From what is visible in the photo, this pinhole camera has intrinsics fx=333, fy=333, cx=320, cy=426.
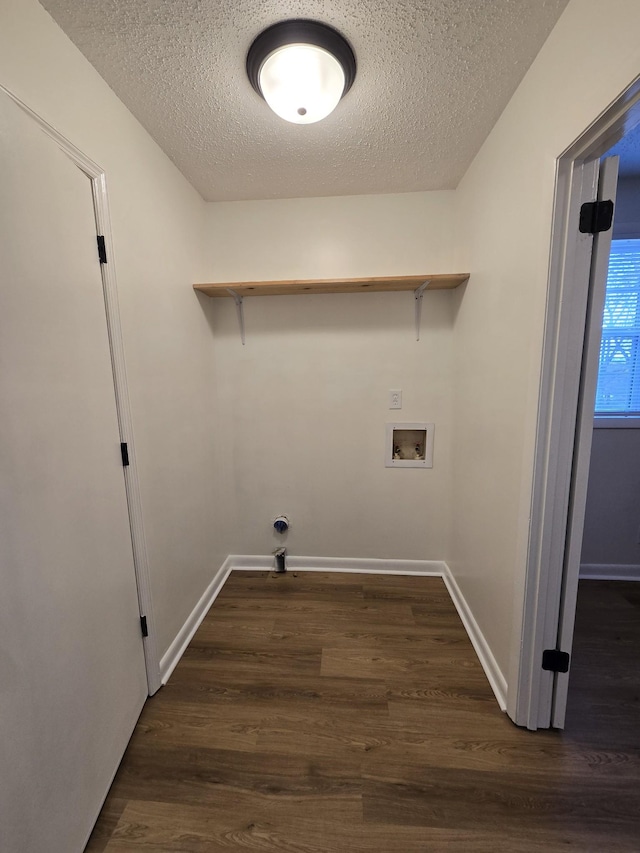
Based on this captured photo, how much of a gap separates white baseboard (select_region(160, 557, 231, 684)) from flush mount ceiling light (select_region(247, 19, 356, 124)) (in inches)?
94.0

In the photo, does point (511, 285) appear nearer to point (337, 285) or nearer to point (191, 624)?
point (337, 285)

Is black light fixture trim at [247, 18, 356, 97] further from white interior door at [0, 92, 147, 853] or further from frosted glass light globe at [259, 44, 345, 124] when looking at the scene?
white interior door at [0, 92, 147, 853]

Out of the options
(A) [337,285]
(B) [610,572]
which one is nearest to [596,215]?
(A) [337,285]

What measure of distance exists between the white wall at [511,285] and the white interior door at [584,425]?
0.14 m

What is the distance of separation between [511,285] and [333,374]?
Answer: 1.15 meters

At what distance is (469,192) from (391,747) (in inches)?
103

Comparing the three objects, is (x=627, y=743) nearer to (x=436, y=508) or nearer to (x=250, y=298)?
(x=436, y=508)

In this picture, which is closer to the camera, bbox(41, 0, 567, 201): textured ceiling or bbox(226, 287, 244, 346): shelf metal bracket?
bbox(41, 0, 567, 201): textured ceiling

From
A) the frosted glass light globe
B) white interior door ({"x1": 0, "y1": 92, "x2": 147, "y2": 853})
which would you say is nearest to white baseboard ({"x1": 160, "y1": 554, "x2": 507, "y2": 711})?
white interior door ({"x1": 0, "y1": 92, "x2": 147, "y2": 853})

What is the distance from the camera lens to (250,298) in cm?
220

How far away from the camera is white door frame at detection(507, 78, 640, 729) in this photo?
1048mm

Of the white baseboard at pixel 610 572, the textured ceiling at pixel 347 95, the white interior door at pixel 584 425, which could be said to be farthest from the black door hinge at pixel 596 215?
the white baseboard at pixel 610 572

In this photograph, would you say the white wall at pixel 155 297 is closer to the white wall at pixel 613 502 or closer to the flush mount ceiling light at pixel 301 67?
the flush mount ceiling light at pixel 301 67

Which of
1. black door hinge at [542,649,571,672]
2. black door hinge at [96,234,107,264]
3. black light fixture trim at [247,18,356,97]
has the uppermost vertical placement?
black light fixture trim at [247,18,356,97]
